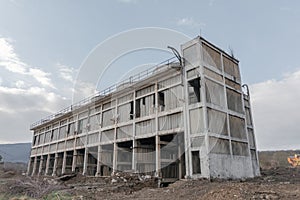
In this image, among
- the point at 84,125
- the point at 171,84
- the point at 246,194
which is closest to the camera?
the point at 246,194

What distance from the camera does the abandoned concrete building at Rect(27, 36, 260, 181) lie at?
692 inches

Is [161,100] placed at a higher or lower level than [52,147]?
higher

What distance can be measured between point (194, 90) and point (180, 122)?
9.13ft

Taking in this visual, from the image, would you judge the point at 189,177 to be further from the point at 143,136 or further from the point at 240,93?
the point at 240,93

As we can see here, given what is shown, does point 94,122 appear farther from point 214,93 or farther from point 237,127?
point 237,127

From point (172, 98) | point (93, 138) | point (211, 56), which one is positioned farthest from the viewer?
point (93, 138)

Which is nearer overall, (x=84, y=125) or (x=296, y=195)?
(x=296, y=195)

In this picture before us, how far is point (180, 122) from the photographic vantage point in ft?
60.9

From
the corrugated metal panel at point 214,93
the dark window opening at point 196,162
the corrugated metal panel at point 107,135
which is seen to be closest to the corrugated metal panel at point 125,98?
the corrugated metal panel at point 107,135

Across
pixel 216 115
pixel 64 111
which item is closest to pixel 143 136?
pixel 216 115

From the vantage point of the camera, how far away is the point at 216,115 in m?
18.5

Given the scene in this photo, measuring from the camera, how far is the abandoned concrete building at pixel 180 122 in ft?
57.7

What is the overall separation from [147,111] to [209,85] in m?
6.02

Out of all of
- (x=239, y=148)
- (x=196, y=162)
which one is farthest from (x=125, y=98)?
(x=239, y=148)
